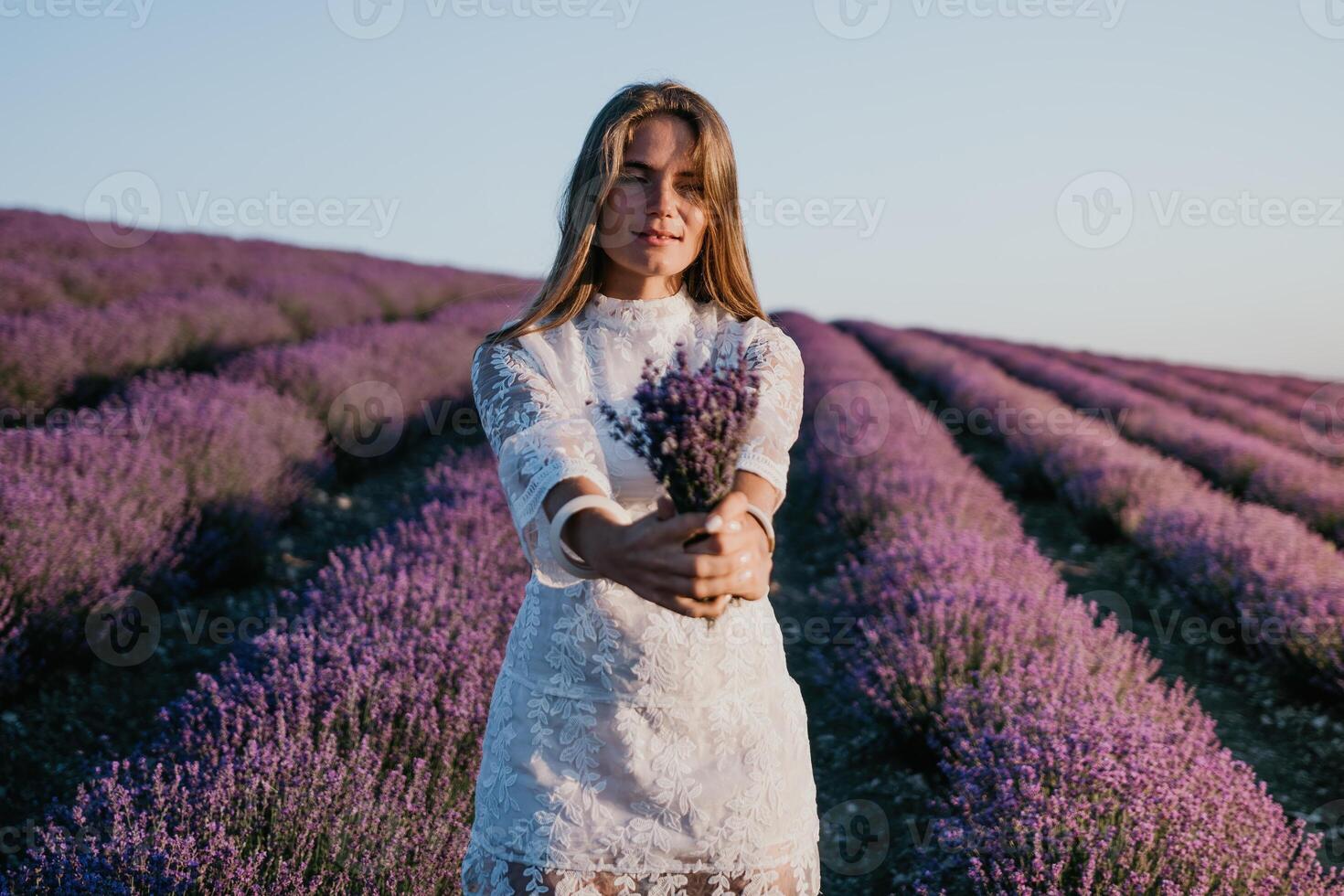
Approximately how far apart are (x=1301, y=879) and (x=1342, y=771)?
185 cm

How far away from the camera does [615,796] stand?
47.8 inches

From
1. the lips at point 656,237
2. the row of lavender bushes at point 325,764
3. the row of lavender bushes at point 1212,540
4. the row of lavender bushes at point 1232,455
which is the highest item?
the lips at point 656,237

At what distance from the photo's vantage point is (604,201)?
1432mm

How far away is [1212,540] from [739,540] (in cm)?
518

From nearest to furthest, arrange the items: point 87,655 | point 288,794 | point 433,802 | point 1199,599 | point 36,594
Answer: point 288,794 < point 433,802 < point 36,594 < point 87,655 < point 1199,599

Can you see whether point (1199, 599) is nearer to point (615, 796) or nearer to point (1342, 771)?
point (1342, 771)

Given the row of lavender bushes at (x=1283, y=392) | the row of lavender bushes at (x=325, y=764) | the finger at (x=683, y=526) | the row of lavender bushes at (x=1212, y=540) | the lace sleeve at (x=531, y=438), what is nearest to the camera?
the finger at (x=683, y=526)

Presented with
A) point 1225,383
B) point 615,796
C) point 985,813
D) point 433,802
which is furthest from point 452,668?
point 1225,383

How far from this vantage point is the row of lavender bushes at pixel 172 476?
3.80 meters

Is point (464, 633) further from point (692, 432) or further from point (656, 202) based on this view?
point (692, 432)

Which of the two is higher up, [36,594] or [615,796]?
[615,796]

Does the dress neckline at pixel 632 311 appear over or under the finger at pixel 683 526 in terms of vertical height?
over

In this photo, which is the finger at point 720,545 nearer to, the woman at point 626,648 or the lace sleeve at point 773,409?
the woman at point 626,648

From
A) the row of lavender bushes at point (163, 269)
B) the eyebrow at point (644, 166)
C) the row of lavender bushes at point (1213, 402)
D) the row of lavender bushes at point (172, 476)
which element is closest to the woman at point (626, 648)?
the eyebrow at point (644, 166)
